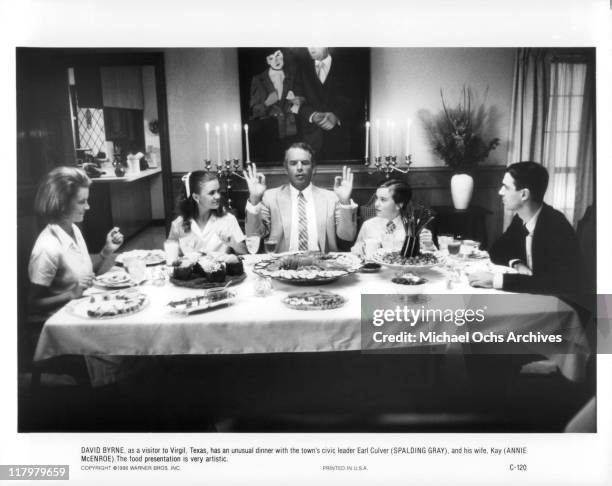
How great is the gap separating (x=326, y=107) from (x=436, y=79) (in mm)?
353

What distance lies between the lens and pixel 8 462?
3.78 feet

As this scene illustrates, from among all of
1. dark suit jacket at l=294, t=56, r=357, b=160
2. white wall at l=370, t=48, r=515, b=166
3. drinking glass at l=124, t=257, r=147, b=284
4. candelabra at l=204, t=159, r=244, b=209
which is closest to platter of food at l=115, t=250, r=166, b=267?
drinking glass at l=124, t=257, r=147, b=284

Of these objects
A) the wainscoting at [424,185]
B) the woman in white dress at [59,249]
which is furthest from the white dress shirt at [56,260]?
the wainscoting at [424,185]

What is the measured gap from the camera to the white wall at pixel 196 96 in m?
1.17

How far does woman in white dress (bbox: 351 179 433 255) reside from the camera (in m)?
1.39

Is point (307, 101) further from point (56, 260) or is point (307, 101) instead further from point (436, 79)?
point (56, 260)

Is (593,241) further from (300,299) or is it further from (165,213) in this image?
(165,213)

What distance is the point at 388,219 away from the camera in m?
1.49

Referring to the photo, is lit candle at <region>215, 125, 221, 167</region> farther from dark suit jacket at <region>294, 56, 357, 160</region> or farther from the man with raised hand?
dark suit jacket at <region>294, 56, 357, 160</region>

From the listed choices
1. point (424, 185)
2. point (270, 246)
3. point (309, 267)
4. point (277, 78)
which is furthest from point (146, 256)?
point (424, 185)

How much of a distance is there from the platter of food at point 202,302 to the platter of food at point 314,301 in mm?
141

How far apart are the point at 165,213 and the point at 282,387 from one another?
64 cm

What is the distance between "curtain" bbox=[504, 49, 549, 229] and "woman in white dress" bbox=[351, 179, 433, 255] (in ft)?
1.03

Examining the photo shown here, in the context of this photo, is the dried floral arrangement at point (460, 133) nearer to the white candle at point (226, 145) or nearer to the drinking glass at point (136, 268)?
the white candle at point (226, 145)
